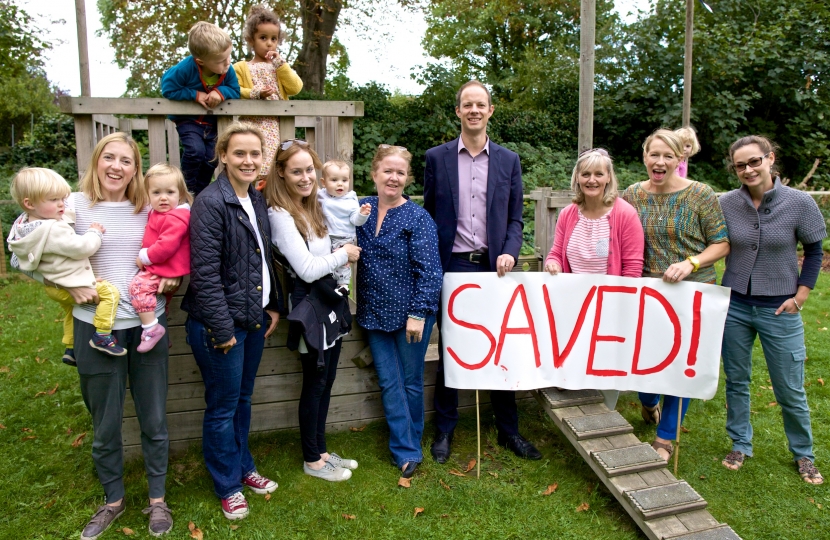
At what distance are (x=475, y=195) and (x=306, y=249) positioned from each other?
1145mm

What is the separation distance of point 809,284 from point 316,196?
2985mm

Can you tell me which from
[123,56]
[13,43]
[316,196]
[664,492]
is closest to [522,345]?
[664,492]

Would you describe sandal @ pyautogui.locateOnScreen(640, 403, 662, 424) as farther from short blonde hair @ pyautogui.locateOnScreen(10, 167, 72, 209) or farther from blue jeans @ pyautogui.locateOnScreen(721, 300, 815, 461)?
short blonde hair @ pyautogui.locateOnScreen(10, 167, 72, 209)

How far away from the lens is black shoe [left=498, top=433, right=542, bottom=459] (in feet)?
13.8

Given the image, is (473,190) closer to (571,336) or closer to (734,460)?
(571,336)

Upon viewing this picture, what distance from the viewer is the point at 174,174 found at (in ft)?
10.5

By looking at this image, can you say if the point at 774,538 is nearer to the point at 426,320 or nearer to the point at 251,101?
the point at 426,320

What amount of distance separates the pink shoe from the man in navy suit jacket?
175 centimetres

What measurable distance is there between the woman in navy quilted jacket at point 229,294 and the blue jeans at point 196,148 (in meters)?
0.84

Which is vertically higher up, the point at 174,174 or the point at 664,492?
the point at 174,174

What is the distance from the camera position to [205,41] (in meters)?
3.71

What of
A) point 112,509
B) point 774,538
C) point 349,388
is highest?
point 349,388

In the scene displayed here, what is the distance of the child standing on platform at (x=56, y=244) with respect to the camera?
9.50 feet

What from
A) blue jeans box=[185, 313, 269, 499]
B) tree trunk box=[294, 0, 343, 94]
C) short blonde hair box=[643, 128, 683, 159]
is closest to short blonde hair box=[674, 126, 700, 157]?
short blonde hair box=[643, 128, 683, 159]
